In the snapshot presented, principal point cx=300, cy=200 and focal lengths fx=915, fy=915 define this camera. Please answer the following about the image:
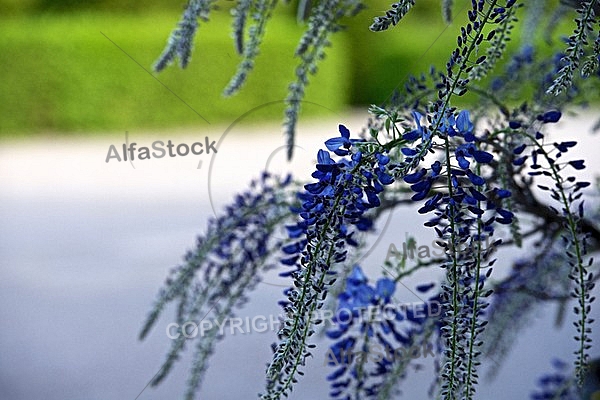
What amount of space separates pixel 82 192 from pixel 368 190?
211 inches

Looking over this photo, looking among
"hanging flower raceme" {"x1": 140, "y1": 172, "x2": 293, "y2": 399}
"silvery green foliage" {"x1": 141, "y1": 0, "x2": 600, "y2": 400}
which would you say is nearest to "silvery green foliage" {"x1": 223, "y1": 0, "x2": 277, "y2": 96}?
"silvery green foliage" {"x1": 141, "y1": 0, "x2": 600, "y2": 400}

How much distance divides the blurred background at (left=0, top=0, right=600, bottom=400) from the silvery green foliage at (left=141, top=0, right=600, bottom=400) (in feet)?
2.97

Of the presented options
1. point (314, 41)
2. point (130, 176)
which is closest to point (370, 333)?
point (314, 41)

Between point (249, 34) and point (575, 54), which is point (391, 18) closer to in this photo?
point (575, 54)

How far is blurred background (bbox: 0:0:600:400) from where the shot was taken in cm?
314

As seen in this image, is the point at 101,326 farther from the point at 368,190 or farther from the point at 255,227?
the point at 368,190

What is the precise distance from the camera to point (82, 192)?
18.7 ft

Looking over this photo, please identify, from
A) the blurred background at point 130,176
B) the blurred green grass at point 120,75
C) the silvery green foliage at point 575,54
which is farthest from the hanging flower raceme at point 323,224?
the blurred green grass at point 120,75

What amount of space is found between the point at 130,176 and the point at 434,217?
538 centimetres

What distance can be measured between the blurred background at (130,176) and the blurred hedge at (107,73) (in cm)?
1

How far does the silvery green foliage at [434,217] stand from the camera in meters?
0.53

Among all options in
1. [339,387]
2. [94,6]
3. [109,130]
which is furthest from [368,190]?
[94,6]

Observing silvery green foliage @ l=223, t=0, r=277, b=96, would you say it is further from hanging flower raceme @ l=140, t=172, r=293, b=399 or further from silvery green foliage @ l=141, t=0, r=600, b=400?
hanging flower raceme @ l=140, t=172, r=293, b=399

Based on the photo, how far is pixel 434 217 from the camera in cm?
82
